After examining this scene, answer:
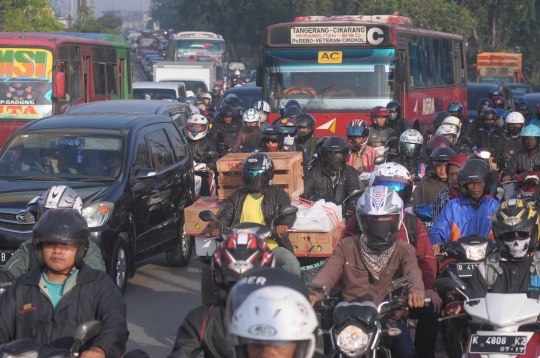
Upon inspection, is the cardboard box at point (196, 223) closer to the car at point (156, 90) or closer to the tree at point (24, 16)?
the car at point (156, 90)

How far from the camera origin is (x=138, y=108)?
15.2 meters

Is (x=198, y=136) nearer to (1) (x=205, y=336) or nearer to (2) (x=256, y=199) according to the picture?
(2) (x=256, y=199)

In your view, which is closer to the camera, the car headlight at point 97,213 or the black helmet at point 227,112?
the car headlight at point 97,213

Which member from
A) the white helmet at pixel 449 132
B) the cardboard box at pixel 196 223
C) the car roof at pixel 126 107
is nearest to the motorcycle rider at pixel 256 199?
the cardboard box at pixel 196 223

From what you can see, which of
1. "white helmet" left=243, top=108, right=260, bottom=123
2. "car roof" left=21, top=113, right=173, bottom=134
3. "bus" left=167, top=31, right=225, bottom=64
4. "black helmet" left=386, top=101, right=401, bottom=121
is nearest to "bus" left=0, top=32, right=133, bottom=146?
"white helmet" left=243, top=108, right=260, bottom=123

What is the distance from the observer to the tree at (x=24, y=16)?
123ft

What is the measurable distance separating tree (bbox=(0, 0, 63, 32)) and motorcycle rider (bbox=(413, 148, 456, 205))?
28401 mm

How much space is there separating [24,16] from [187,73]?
23.5ft

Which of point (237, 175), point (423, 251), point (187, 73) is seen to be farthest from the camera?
point (187, 73)

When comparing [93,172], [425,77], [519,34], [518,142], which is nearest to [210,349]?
[93,172]

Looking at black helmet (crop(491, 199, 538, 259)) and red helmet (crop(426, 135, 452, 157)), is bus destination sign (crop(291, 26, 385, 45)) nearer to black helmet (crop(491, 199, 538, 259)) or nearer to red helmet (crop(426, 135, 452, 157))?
red helmet (crop(426, 135, 452, 157))

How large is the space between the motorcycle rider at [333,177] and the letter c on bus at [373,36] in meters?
8.95

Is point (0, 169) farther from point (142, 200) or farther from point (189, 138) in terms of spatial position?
point (189, 138)

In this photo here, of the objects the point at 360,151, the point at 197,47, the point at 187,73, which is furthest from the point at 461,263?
the point at 197,47
